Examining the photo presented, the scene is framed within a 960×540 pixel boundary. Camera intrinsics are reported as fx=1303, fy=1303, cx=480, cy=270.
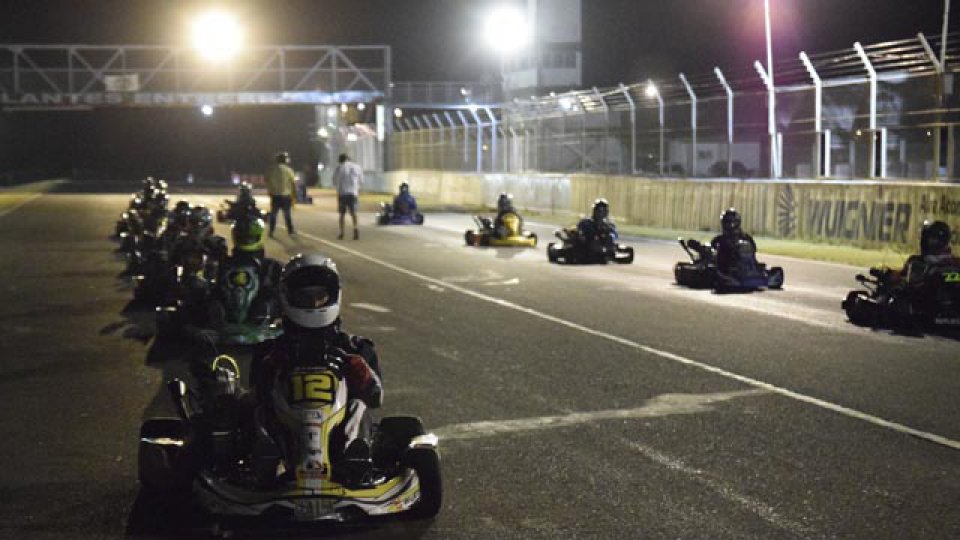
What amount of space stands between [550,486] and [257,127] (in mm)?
100825

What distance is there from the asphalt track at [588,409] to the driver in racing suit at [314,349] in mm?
529

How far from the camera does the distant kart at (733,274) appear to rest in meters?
15.6

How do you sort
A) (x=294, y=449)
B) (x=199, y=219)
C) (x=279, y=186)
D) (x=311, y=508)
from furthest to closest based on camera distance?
(x=279, y=186), (x=199, y=219), (x=294, y=449), (x=311, y=508)

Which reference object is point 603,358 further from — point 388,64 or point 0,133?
point 0,133

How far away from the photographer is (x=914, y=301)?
1191 centimetres

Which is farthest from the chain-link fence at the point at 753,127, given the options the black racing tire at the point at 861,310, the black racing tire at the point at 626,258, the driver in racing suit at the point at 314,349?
the driver in racing suit at the point at 314,349

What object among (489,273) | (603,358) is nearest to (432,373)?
(603,358)

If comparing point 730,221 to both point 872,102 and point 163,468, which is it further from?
point 163,468

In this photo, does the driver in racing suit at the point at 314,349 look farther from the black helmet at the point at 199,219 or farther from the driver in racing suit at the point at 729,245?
the driver in racing suit at the point at 729,245

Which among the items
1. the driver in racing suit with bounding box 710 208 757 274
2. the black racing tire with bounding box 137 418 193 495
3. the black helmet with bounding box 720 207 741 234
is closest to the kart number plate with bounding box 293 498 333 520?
the black racing tire with bounding box 137 418 193 495

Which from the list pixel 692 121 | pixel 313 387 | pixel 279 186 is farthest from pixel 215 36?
pixel 313 387

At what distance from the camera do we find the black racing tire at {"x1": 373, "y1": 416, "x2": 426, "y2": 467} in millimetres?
5938

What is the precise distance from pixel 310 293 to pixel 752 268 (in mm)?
10536

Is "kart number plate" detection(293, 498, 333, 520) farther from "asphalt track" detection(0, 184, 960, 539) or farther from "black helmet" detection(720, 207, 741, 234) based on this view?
"black helmet" detection(720, 207, 741, 234)
